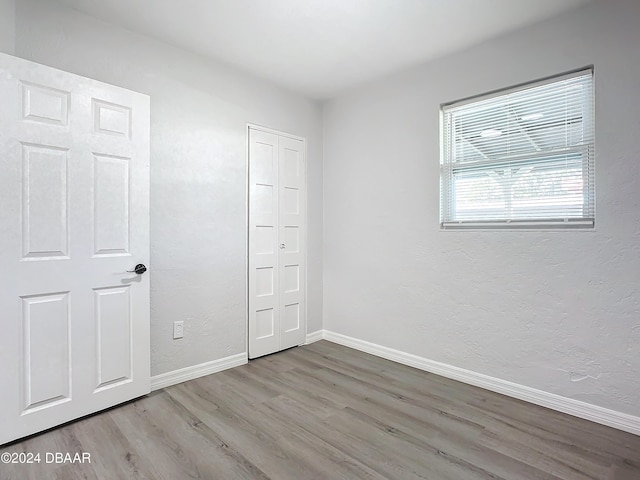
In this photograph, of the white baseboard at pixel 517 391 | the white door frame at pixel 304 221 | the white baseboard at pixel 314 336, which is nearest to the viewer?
the white baseboard at pixel 517 391

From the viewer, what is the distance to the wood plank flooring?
1.78m

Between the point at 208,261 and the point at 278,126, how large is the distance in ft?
5.07

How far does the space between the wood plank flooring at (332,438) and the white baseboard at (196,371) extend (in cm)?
8

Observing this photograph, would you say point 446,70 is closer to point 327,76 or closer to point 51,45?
point 327,76

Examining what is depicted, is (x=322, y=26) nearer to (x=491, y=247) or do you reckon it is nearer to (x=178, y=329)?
(x=491, y=247)

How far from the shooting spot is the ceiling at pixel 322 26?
2.28 metres

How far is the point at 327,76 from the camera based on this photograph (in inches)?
132

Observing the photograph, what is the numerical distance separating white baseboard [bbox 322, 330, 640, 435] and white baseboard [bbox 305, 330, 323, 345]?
1.69 feet

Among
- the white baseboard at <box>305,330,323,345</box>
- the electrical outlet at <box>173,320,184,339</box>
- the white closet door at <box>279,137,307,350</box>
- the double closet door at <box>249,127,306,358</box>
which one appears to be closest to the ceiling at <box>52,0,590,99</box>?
the double closet door at <box>249,127,306,358</box>

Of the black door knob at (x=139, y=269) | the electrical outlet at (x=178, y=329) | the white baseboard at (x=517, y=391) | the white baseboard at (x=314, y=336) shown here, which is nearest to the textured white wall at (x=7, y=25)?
the black door knob at (x=139, y=269)

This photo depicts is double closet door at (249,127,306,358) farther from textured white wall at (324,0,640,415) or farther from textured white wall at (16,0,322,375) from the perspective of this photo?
textured white wall at (324,0,640,415)

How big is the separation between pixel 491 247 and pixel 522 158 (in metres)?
0.70

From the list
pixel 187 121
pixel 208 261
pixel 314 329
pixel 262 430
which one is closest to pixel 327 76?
pixel 187 121

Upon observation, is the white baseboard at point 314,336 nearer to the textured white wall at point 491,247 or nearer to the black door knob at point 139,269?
the textured white wall at point 491,247
